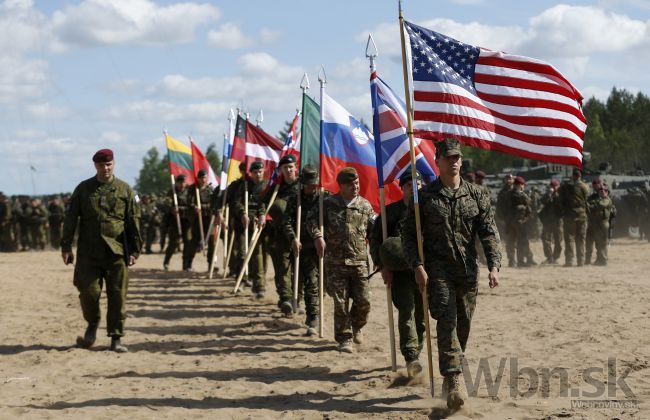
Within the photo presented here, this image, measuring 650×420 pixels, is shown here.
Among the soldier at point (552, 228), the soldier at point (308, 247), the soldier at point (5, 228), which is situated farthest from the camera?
the soldier at point (5, 228)

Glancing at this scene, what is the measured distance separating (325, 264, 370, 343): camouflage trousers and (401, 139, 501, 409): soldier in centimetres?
239

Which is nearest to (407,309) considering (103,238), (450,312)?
(450,312)

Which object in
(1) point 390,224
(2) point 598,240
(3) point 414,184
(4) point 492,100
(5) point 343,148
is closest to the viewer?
(3) point 414,184

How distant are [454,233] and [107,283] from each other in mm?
4562

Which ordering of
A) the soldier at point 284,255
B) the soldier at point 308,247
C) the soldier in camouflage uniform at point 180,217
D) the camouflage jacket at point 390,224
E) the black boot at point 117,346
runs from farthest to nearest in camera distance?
the soldier in camouflage uniform at point 180,217 → the soldier at point 284,255 → the soldier at point 308,247 → the black boot at point 117,346 → the camouflage jacket at point 390,224

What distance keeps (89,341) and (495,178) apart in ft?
89.1

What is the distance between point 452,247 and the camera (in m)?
7.32

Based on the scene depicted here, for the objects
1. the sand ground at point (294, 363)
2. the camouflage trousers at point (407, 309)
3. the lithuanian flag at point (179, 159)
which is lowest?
the sand ground at point (294, 363)

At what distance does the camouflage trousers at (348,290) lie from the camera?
387 inches

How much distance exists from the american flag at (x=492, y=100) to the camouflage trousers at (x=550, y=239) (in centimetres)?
1464

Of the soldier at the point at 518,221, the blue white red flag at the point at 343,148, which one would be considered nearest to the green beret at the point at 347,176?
the blue white red flag at the point at 343,148

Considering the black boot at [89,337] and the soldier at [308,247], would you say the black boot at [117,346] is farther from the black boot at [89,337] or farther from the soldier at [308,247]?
the soldier at [308,247]

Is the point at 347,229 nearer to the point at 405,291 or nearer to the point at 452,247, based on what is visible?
the point at 405,291

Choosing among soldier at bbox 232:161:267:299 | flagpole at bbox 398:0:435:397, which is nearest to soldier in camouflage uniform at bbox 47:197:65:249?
soldier at bbox 232:161:267:299
